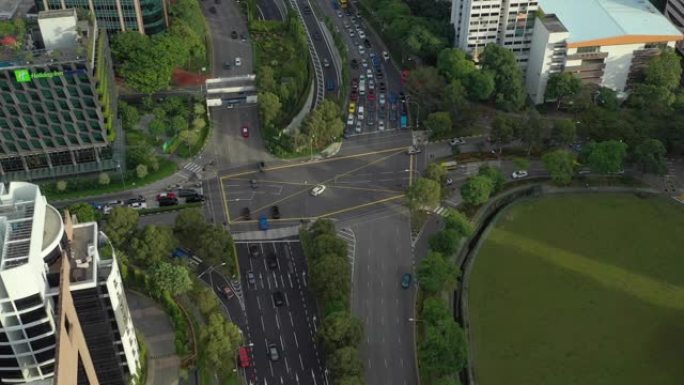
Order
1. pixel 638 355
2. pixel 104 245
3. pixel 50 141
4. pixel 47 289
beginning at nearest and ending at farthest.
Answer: pixel 47 289 < pixel 104 245 < pixel 638 355 < pixel 50 141

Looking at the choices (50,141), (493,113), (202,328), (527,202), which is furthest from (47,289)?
(493,113)

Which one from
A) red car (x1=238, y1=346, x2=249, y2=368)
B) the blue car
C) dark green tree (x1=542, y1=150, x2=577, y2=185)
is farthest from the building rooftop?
red car (x1=238, y1=346, x2=249, y2=368)

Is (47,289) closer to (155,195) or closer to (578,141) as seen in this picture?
(155,195)

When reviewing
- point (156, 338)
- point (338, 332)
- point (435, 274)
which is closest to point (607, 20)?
point (435, 274)

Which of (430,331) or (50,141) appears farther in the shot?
(50,141)

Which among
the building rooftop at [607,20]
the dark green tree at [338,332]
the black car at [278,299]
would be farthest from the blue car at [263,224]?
the building rooftop at [607,20]

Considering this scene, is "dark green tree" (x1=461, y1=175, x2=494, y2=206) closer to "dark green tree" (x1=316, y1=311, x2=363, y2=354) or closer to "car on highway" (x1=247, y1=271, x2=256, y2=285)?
"dark green tree" (x1=316, y1=311, x2=363, y2=354)

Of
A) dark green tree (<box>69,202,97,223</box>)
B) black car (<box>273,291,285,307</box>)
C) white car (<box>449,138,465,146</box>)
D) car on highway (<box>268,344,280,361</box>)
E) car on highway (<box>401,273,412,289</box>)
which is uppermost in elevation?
white car (<box>449,138,465,146</box>)
